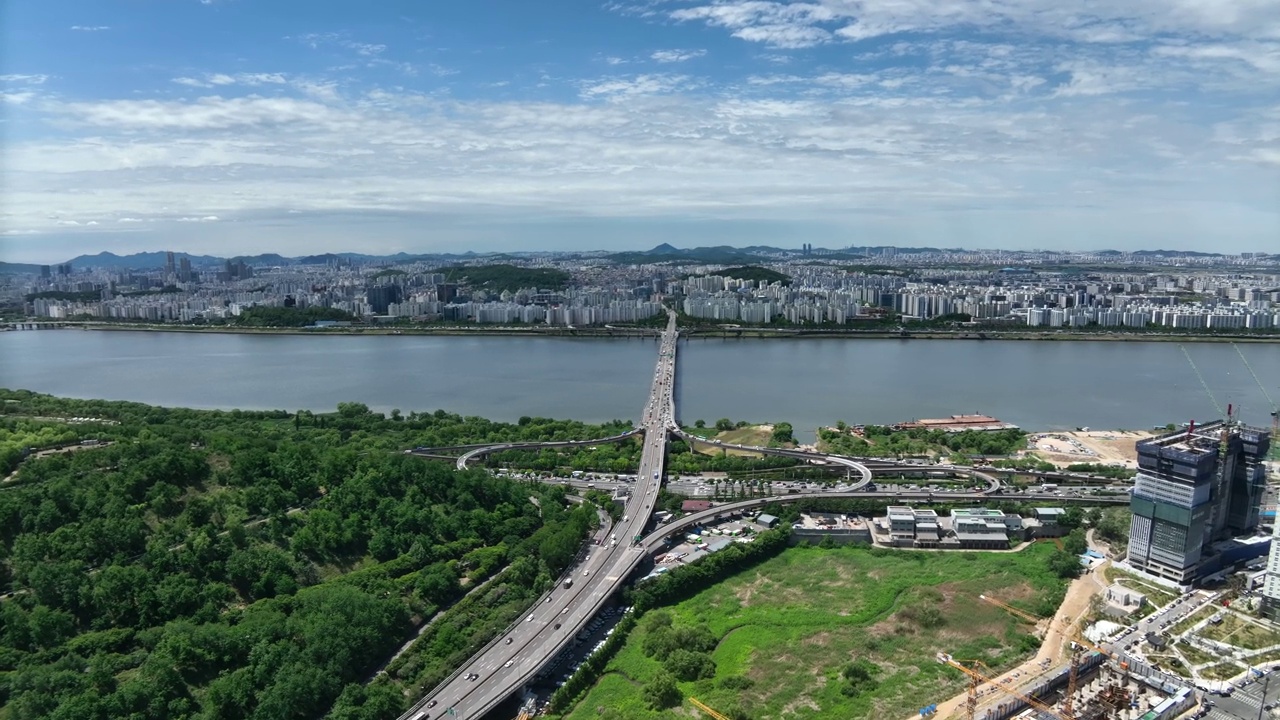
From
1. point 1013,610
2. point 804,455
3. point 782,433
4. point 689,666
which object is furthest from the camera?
point 782,433

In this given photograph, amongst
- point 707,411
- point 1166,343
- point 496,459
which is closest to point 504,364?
point 707,411

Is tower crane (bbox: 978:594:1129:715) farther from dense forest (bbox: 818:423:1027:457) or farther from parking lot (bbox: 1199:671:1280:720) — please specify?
dense forest (bbox: 818:423:1027:457)

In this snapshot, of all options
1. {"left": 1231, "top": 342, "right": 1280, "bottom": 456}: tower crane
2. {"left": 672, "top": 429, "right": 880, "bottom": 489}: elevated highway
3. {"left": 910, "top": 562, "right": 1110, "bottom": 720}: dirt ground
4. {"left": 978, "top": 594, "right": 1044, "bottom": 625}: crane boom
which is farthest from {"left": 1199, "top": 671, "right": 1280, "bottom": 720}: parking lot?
{"left": 672, "top": 429, "right": 880, "bottom": 489}: elevated highway

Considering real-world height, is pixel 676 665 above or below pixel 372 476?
below

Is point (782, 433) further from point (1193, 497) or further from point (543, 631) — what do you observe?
point (543, 631)

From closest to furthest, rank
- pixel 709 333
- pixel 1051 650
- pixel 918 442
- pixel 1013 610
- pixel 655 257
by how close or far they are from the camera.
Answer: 1. pixel 1051 650
2. pixel 1013 610
3. pixel 918 442
4. pixel 709 333
5. pixel 655 257

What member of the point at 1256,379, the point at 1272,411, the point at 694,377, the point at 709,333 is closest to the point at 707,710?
the point at 1272,411

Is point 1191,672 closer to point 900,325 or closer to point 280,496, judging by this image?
point 280,496
